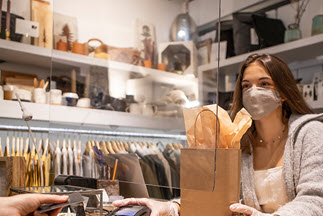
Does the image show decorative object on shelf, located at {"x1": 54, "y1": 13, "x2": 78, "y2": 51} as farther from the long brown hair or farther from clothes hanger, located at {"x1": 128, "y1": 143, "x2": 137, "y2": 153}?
the long brown hair

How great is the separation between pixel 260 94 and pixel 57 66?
1.51 metres

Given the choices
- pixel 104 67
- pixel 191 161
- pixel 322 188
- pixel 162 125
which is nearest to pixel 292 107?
pixel 322 188

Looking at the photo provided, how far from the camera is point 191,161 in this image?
0.91m

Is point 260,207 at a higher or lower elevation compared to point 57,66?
lower

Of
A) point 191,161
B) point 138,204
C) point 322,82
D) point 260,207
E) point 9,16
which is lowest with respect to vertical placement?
point 260,207

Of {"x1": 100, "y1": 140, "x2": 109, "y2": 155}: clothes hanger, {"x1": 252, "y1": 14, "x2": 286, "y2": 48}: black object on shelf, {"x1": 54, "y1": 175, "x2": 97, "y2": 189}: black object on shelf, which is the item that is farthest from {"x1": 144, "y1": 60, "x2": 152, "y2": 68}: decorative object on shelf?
{"x1": 54, "y1": 175, "x2": 97, "y2": 189}: black object on shelf

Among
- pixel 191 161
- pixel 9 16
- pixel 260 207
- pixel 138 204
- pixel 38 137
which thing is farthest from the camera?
pixel 38 137

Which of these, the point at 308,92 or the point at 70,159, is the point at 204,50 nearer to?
the point at 308,92

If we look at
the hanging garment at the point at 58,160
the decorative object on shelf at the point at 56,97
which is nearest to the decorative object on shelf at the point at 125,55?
the decorative object on shelf at the point at 56,97

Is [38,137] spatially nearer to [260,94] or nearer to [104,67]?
[104,67]

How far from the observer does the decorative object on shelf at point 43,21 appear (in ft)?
8.80

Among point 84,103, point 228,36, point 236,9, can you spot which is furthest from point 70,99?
point 236,9

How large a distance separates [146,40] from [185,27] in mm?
374

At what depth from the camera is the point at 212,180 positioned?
89 centimetres
